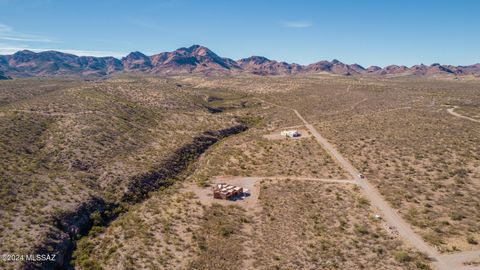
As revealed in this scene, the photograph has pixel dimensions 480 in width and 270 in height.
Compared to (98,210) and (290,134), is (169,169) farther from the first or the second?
(290,134)

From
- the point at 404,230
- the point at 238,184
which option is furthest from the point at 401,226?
the point at 238,184

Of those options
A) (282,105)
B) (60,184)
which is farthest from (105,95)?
(60,184)

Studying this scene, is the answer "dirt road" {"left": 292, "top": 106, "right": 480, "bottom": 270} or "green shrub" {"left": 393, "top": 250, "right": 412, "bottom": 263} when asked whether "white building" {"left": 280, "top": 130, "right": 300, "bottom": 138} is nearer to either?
"dirt road" {"left": 292, "top": 106, "right": 480, "bottom": 270}

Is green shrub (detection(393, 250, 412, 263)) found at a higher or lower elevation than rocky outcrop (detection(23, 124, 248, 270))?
higher

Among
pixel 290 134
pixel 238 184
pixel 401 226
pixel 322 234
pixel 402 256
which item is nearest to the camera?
pixel 402 256

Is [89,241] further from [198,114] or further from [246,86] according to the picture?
[246,86]

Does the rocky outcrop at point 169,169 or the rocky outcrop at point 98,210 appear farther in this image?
the rocky outcrop at point 169,169

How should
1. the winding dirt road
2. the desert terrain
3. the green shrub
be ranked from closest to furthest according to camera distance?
the winding dirt road, the green shrub, the desert terrain

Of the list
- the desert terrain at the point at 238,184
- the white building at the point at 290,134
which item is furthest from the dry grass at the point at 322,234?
the white building at the point at 290,134

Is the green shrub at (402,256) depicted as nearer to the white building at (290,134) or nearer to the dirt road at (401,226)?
the dirt road at (401,226)

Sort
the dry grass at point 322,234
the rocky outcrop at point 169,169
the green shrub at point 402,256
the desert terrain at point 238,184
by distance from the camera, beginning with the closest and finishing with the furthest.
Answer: the green shrub at point 402,256, the dry grass at point 322,234, the desert terrain at point 238,184, the rocky outcrop at point 169,169

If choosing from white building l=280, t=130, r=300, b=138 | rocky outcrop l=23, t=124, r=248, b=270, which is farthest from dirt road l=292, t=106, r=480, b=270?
rocky outcrop l=23, t=124, r=248, b=270
